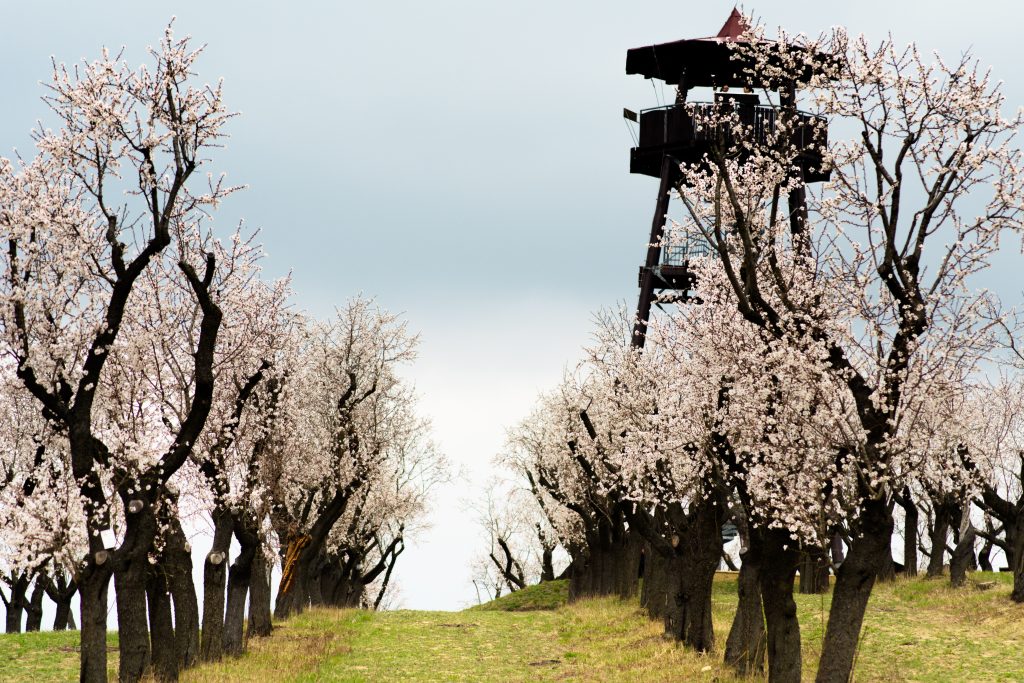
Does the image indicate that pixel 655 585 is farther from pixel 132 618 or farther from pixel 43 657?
pixel 132 618

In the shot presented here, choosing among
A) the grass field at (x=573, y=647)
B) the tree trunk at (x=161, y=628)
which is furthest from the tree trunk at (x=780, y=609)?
the tree trunk at (x=161, y=628)

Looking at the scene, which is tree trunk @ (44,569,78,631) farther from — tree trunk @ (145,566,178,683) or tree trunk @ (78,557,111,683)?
tree trunk @ (78,557,111,683)

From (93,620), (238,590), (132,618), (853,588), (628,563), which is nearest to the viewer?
(853,588)

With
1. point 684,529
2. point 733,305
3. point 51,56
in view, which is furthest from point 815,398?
point 51,56

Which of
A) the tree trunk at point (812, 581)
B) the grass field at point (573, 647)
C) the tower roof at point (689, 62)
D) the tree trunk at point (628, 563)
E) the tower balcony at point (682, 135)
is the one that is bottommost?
the grass field at point (573, 647)

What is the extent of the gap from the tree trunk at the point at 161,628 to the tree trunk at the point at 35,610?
2428cm

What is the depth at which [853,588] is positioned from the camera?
16.8m

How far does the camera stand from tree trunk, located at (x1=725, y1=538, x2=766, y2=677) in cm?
2323

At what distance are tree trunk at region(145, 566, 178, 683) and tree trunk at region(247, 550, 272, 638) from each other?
9200 millimetres

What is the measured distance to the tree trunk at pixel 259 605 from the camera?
110 feet

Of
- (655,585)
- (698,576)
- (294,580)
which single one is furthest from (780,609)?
(294,580)

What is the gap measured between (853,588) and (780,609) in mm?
3227

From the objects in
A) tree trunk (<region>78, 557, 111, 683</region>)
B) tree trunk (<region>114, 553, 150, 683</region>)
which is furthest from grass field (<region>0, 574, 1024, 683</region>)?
tree trunk (<region>78, 557, 111, 683</region>)

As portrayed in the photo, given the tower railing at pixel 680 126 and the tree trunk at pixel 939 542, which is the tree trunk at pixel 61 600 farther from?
the tree trunk at pixel 939 542
